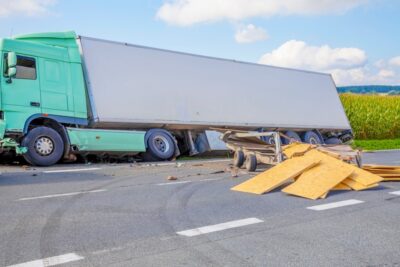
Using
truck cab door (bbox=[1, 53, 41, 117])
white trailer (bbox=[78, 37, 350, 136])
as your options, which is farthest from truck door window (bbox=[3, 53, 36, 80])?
white trailer (bbox=[78, 37, 350, 136])

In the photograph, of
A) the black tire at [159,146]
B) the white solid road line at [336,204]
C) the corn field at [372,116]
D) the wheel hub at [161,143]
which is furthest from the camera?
the corn field at [372,116]

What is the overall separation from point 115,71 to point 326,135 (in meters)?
12.1

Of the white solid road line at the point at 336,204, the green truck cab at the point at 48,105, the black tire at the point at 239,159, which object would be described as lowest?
the white solid road line at the point at 336,204

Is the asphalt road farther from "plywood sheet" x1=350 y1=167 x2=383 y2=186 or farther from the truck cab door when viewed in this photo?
the truck cab door

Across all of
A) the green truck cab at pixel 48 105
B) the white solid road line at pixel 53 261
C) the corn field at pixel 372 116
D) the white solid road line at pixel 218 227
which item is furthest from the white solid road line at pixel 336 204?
the corn field at pixel 372 116

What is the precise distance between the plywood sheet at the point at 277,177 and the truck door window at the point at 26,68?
23.1ft

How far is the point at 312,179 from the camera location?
7.51m

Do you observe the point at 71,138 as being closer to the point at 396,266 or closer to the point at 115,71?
the point at 115,71

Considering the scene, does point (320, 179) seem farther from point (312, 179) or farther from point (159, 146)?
point (159, 146)

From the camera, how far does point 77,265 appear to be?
3.67m


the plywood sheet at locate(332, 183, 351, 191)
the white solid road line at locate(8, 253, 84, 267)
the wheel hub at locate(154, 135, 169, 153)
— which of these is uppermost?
the wheel hub at locate(154, 135, 169, 153)

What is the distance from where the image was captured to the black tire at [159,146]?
14.5 metres

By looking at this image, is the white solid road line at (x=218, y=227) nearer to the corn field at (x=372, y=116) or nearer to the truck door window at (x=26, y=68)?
the truck door window at (x=26, y=68)

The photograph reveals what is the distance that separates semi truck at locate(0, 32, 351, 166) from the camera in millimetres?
12172
